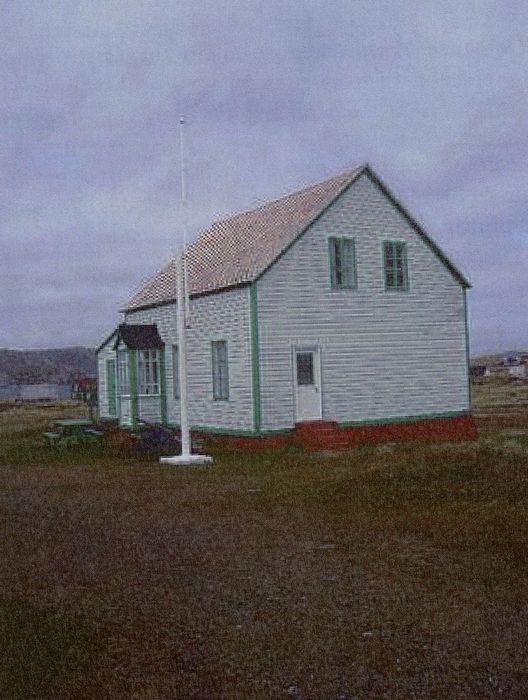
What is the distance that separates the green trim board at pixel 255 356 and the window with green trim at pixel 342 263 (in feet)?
8.65

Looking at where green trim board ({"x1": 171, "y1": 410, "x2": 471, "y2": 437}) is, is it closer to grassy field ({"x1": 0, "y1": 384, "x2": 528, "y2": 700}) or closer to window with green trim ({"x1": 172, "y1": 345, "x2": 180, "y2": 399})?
window with green trim ({"x1": 172, "y1": 345, "x2": 180, "y2": 399})

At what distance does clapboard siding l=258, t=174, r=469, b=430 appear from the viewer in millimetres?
23828

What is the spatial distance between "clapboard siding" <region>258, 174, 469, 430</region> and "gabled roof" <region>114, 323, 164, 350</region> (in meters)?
5.79

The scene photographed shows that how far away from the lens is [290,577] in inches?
357

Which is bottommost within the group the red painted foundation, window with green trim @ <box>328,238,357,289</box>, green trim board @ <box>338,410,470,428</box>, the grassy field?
the grassy field

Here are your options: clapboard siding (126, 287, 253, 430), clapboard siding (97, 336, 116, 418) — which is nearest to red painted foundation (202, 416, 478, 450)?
clapboard siding (126, 287, 253, 430)

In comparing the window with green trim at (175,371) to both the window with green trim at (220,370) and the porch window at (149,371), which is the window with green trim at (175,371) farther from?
the window with green trim at (220,370)

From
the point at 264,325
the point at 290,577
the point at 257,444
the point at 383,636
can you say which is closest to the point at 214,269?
the point at 264,325

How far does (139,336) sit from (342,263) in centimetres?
684

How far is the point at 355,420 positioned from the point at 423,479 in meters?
9.63

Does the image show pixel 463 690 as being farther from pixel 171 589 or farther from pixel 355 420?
pixel 355 420

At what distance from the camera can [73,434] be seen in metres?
26.8

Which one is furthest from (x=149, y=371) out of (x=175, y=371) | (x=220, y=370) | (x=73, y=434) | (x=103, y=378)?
(x=103, y=378)

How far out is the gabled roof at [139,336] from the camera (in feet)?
91.8
